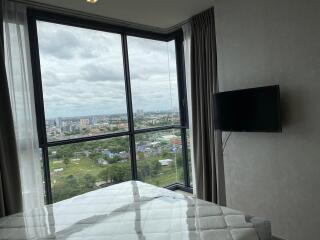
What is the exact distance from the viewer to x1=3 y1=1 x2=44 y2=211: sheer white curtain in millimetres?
2662

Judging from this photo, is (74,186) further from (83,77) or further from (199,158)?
(199,158)

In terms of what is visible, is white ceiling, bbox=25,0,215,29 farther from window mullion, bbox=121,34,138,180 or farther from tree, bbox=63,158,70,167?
tree, bbox=63,158,70,167

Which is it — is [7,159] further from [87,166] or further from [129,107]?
[129,107]

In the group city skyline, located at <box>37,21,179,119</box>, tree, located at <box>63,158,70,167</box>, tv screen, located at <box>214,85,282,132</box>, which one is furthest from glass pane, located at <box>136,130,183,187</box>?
tv screen, located at <box>214,85,282,132</box>

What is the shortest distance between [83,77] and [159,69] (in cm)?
131

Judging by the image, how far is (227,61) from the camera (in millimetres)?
2811

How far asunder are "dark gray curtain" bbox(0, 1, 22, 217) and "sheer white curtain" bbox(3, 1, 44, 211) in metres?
0.12

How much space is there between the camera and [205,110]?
3.36 meters

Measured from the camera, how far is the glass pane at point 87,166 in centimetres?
313

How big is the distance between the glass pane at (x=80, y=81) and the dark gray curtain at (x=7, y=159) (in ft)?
1.65

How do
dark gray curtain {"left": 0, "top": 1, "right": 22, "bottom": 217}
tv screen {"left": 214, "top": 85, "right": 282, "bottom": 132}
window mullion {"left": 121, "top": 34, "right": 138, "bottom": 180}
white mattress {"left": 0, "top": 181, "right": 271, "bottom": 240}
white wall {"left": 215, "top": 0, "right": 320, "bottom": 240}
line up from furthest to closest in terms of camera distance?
window mullion {"left": 121, "top": 34, "right": 138, "bottom": 180}, dark gray curtain {"left": 0, "top": 1, "right": 22, "bottom": 217}, tv screen {"left": 214, "top": 85, "right": 282, "bottom": 132}, white wall {"left": 215, "top": 0, "right": 320, "bottom": 240}, white mattress {"left": 0, "top": 181, "right": 271, "bottom": 240}

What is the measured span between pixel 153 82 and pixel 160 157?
1.27 m

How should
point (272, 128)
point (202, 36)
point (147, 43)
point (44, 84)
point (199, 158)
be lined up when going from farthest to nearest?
point (147, 43) < point (199, 158) < point (202, 36) < point (44, 84) < point (272, 128)

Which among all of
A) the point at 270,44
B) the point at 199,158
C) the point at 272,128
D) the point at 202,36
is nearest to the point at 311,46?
the point at 270,44
